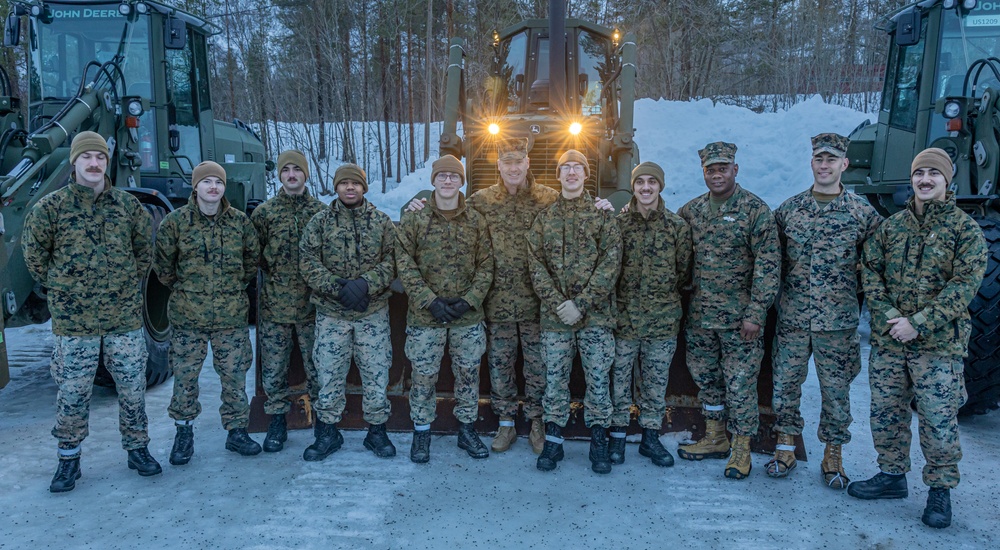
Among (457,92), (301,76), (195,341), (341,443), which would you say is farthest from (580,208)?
(301,76)

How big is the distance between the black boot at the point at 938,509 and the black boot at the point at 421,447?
279 cm

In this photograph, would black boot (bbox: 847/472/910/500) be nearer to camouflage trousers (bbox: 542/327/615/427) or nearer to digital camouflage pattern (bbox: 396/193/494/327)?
camouflage trousers (bbox: 542/327/615/427)

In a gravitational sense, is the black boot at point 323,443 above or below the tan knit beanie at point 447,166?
below

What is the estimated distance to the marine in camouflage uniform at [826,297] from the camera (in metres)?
3.75

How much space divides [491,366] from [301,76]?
23672 mm

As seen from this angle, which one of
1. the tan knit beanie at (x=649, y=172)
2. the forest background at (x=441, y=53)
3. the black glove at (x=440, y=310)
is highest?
the forest background at (x=441, y=53)

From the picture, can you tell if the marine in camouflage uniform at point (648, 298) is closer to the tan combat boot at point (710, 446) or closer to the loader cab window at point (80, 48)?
the tan combat boot at point (710, 446)

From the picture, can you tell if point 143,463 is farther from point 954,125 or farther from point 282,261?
point 954,125

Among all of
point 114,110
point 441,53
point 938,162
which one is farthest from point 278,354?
point 441,53

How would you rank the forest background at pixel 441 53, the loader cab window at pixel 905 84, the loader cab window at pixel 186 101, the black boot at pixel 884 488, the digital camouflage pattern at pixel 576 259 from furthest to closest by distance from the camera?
the forest background at pixel 441 53 → the loader cab window at pixel 186 101 → the loader cab window at pixel 905 84 → the digital camouflage pattern at pixel 576 259 → the black boot at pixel 884 488

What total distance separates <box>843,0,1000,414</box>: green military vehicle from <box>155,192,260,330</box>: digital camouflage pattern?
4679 millimetres

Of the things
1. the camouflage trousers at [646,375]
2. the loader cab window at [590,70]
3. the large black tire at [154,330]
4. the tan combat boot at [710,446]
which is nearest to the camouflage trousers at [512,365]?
the camouflage trousers at [646,375]

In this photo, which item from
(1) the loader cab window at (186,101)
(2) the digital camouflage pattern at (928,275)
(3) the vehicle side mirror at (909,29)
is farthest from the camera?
(1) the loader cab window at (186,101)

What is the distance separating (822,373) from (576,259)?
1574 mm
